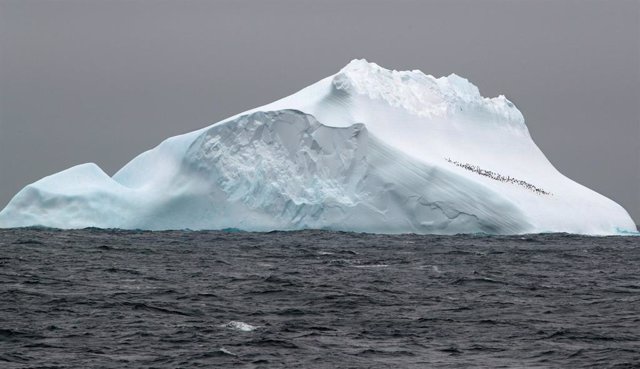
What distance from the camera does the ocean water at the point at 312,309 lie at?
1318 cm

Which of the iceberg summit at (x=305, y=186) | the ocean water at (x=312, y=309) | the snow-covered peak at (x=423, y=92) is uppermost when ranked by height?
the snow-covered peak at (x=423, y=92)

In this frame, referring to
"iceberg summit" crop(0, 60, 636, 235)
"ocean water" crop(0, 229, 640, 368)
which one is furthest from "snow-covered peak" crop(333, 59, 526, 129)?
"ocean water" crop(0, 229, 640, 368)

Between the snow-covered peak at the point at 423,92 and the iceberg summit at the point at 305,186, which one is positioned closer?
the iceberg summit at the point at 305,186

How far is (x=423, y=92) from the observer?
42844mm

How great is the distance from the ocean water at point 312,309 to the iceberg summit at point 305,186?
7247mm

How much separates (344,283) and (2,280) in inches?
238

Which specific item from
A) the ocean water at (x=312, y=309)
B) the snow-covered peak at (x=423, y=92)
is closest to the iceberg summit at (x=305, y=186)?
the snow-covered peak at (x=423, y=92)

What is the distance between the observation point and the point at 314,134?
38.0 metres

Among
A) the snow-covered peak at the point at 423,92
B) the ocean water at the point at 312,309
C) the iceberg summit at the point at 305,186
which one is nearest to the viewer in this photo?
the ocean water at the point at 312,309

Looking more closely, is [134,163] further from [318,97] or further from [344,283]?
[344,283]

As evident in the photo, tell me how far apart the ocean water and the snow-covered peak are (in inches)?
482

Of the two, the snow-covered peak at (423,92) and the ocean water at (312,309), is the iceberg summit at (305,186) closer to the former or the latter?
the snow-covered peak at (423,92)

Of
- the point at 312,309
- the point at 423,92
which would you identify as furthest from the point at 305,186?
the point at 312,309

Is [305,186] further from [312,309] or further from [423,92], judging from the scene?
[312,309]
